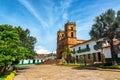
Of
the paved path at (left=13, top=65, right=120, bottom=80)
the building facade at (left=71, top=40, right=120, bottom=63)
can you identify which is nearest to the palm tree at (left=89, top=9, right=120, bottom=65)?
the paved path at (left=13, top=65, right=120, bottom=80)

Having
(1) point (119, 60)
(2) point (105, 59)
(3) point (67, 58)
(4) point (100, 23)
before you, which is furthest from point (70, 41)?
(4) point (100, 23)

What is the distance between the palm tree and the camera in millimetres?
25906

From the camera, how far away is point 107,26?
26344mm

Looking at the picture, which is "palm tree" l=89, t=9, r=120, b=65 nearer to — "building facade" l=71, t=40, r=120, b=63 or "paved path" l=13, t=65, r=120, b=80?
"paved path" l=13, t=65, r=120, b=80

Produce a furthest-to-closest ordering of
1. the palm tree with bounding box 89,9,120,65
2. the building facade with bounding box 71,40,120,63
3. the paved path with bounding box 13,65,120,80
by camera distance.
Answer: the building facade with bounding box 71,40,120,63 → the palm tree with bounding box 89,9,120,65 → the paved path with bounding box 13,65,120,80

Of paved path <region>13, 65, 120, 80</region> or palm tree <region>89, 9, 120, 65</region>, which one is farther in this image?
palm tree <region>89, 9, 120, 65</region>

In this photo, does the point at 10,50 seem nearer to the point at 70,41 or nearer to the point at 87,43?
the point at 87,43

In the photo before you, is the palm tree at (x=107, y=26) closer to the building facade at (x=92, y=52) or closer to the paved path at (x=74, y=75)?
the paved path at (x=74, y=75)

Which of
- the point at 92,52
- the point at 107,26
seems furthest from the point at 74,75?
the point at 92,52

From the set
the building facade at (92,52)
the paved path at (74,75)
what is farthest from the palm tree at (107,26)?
the building facade at (92,52)

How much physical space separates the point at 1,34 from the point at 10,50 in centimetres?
310

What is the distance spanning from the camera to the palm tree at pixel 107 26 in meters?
25.9

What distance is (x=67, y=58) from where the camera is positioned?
57750mm

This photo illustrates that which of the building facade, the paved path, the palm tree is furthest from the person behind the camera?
the building facade
